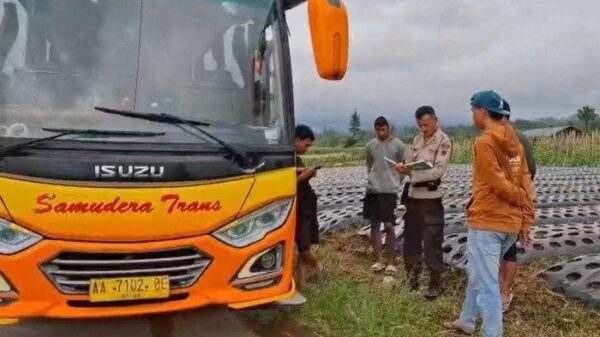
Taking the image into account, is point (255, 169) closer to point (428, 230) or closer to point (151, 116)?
point (151, 116)

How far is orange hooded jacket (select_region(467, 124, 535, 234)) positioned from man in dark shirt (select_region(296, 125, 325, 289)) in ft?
5.34

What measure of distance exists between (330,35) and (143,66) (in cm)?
115

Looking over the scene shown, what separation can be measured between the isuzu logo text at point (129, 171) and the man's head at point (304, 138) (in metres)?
1.90

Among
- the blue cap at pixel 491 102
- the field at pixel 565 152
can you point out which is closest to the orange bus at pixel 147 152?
the blue cap at pixel 491 102

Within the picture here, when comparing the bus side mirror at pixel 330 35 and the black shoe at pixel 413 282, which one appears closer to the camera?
the bus side mirror at pixel 330 35

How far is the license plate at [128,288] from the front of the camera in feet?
10.0

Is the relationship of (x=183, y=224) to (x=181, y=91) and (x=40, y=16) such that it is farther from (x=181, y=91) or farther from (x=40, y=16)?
(x=40, y=16)

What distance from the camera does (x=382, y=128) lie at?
17.3 ft

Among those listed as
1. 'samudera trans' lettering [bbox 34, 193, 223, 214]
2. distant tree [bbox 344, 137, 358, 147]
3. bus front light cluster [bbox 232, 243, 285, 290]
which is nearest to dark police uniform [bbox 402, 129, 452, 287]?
bus front light cluster [bbox 232, 243, 285, 290]

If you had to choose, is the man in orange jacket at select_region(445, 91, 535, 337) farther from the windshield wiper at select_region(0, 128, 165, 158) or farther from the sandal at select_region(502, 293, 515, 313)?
the windshield wiper at select_region(0, 128, 165, 158)

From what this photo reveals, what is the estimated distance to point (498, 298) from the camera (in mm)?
3457

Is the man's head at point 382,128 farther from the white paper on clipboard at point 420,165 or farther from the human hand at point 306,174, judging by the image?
the human hand at point 306,174

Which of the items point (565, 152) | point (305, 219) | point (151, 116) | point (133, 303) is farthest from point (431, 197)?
point (565, 152)

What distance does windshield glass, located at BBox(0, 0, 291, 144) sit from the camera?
3.22m
